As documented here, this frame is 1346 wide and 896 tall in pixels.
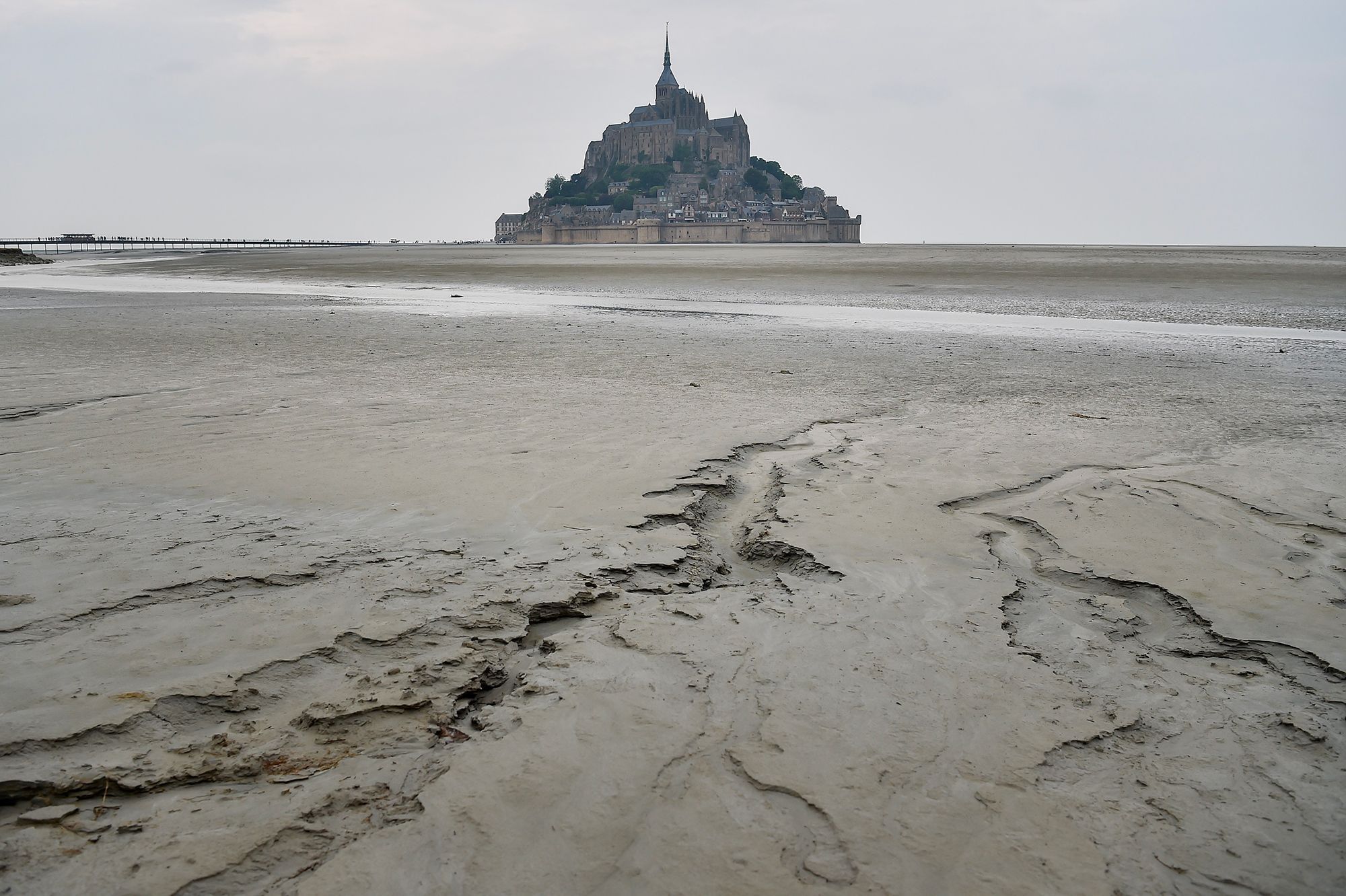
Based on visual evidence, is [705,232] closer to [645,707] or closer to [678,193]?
[678,193]

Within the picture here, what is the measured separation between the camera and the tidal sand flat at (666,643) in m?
1.70

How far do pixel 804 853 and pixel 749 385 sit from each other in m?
5.36

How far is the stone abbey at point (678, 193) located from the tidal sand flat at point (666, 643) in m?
121

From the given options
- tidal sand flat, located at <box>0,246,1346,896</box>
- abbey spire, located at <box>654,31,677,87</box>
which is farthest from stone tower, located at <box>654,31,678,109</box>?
tidal sand flat, located at <box>0,246,1346,896</box>

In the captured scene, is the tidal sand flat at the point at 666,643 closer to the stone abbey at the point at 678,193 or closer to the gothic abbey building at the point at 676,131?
the stone abbey at the point at 678,193

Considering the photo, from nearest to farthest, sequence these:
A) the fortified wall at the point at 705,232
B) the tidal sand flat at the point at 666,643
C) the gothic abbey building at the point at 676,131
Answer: the tidal sand flat at the point at 666,643 → the fortified wall at the point at 705,232 → the gothic abbey building at the point at 676,131

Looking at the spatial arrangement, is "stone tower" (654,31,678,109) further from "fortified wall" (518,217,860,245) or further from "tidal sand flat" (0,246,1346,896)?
"tidal sand flat" (0,246,1346,896)

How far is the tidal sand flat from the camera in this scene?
1.70 m

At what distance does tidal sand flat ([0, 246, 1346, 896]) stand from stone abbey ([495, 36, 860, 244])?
397 ft

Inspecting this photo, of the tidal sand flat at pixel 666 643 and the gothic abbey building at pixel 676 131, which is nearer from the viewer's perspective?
the tidal sand flat at pixel 666 643

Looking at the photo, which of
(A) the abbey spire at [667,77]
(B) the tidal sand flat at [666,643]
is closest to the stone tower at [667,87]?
(A) the abbey spire at [667,77]

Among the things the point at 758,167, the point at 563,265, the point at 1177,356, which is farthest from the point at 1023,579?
the point at 758,167

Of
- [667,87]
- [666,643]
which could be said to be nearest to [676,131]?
[667,87]

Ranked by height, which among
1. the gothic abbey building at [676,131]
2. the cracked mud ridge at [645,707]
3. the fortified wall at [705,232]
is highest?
the gothic abbey building at [676,131]
